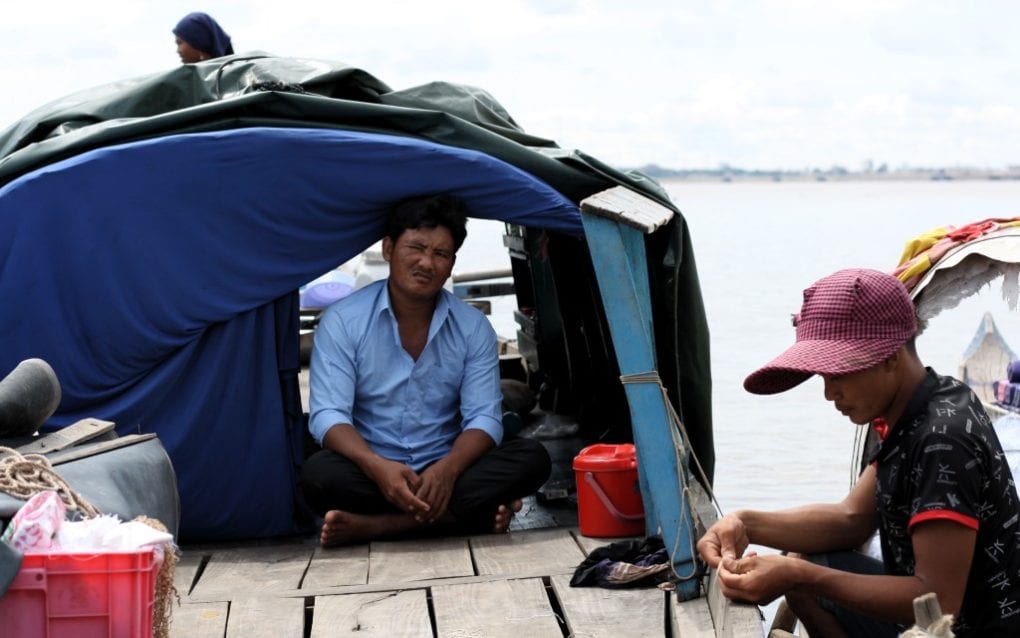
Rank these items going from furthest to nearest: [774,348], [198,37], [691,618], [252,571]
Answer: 1. [774,348]
2. [198,37]
3. [252,571]
4. [691,618]

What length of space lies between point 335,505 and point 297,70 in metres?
1.57

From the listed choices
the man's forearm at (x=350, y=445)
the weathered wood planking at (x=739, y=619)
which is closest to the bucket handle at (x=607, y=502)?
the man's forearm at (x=350, y=445)

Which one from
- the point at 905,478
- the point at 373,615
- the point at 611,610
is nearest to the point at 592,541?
the point at 611,610

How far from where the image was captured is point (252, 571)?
14.9 ft

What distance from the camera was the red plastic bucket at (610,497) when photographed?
15.6 ft

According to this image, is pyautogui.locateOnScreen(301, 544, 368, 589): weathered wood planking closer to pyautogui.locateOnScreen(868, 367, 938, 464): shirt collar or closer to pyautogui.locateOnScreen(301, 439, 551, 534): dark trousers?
pyautogui.locateOnScreen(301, 439, 551, 534): dark trousers

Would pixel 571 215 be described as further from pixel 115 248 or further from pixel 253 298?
pixel 115 248

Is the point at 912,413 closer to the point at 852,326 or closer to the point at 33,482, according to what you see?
the point at 852,326

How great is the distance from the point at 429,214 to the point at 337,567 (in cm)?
122

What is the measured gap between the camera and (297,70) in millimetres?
5098

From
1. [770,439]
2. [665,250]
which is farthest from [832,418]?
[665,250]

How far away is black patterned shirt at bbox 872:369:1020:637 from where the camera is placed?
293 centimetres

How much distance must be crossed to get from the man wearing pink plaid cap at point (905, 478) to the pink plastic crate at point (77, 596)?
1.29m

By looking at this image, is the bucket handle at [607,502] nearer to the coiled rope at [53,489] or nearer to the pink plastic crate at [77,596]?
the coiled rope at [53,489]
